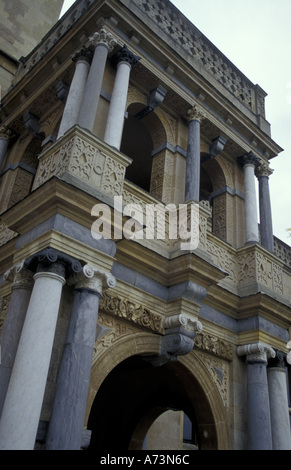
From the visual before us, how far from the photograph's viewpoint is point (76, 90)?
8250 mm

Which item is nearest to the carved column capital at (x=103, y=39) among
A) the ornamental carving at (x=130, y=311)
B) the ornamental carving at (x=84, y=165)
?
the ornamental carving at (x=84, y=165)

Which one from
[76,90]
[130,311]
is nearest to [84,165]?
[76,90]

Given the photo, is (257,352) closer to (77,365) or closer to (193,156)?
(193,156)

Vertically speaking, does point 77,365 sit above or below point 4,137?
below

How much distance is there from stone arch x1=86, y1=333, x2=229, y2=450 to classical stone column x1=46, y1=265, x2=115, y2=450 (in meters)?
0.85

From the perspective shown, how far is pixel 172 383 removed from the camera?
1012 cm

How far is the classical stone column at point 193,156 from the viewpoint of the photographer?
8750 millimetres

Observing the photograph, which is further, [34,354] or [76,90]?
[76,90]

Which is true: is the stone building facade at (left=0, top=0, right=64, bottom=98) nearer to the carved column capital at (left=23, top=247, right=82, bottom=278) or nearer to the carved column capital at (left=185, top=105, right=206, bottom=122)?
the carved column capital at (left=185, top=105, right=206, bottom=122)

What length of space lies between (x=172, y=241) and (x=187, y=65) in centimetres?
401

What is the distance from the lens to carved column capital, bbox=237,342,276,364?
28.3ft

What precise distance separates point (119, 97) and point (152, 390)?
22.3ft

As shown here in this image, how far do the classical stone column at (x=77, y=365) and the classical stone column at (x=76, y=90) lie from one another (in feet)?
8.92

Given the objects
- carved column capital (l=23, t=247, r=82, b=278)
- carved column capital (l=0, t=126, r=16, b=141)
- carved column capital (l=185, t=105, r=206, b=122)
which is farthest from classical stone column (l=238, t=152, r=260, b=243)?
carved column capital (l=0, t=126, r=16, b=141)
